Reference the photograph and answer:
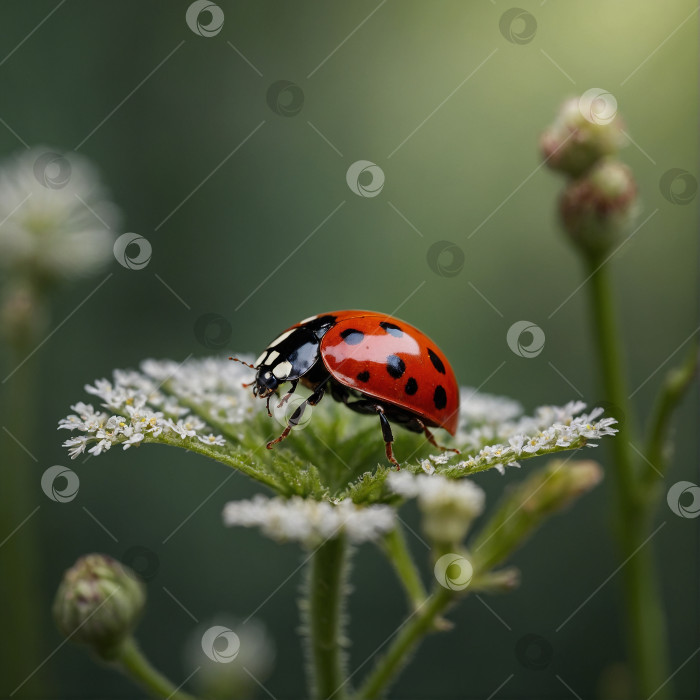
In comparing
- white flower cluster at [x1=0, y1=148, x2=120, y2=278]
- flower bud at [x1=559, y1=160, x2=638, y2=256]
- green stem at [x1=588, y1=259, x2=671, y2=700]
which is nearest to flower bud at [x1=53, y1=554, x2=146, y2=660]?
green stem at [x1=588, y1=259, x2=671, y2=700]

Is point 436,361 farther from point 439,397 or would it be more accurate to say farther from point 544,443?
point 544,443

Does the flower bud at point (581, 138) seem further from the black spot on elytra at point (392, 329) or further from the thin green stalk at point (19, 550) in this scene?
the thin green stalk at point (19, 550)

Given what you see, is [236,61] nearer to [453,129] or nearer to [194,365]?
[453,129]

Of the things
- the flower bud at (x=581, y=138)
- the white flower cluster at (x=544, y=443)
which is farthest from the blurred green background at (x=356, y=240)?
the white flower cluster at (x=544, y=443)

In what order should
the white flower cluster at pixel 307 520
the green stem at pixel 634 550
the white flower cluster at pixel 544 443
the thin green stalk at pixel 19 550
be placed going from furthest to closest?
the thin green stalk at pixel 19 550, the green stem at pixel 634 550, the white flower cluster at pixel 544 443, the white flower cluster at pixel 307 520

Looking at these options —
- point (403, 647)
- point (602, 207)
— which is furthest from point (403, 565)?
point (602, 207)

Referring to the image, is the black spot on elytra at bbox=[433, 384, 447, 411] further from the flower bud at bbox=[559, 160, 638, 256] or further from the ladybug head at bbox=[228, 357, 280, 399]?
the flower bud at bbox=[559, 160, 638, 256]

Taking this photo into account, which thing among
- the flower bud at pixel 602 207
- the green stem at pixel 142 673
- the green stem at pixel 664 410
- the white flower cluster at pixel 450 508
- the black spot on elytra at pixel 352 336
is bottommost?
the green stem at pixel 142 673
